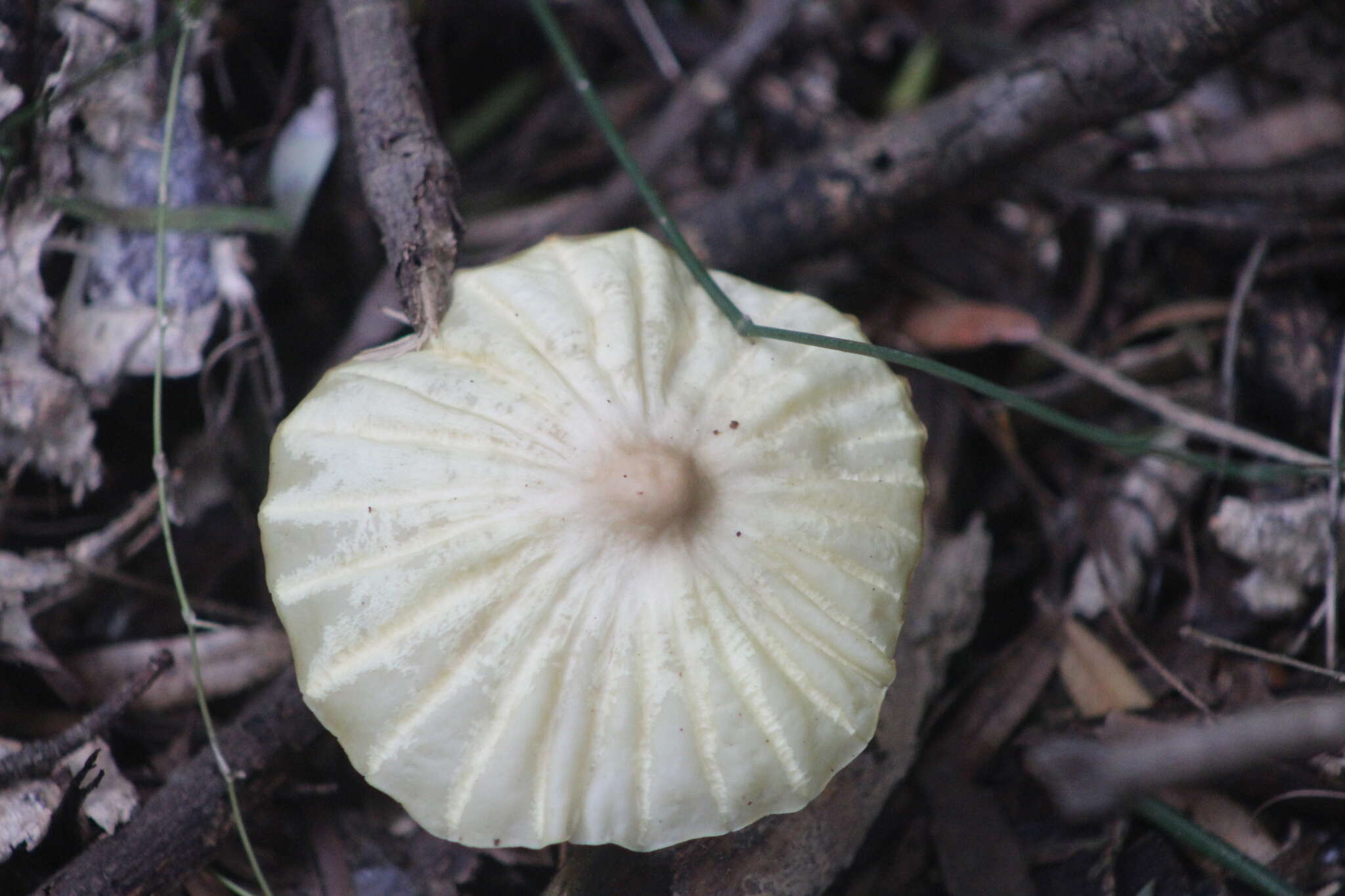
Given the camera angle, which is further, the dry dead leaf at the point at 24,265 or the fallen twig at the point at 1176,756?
the dry dead leaf at the point at 24,265

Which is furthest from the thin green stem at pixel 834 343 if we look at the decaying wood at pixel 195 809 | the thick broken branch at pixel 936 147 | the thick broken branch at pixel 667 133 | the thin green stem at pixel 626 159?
the decaying wood at pixel 195 809

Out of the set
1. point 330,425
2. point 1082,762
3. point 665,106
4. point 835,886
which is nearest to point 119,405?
point 330,425

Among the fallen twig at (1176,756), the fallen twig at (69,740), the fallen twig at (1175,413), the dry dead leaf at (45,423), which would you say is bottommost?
the fallen twig at (69,740)

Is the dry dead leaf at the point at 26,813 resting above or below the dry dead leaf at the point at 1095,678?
above

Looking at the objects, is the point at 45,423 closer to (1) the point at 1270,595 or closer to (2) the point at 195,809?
(2) the point at 195,809

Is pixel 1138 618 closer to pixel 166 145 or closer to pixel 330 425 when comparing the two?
pixel 330 425

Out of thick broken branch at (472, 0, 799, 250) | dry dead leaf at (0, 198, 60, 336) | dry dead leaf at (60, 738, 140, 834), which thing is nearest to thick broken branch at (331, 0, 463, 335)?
thick broken branch at (472, 0, 799, 250)

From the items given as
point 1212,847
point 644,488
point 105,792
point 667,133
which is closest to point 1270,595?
point 1212,847

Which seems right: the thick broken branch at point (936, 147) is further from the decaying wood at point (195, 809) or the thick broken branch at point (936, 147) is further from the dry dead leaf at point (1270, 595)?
the decaying wood at point (195, 809)
